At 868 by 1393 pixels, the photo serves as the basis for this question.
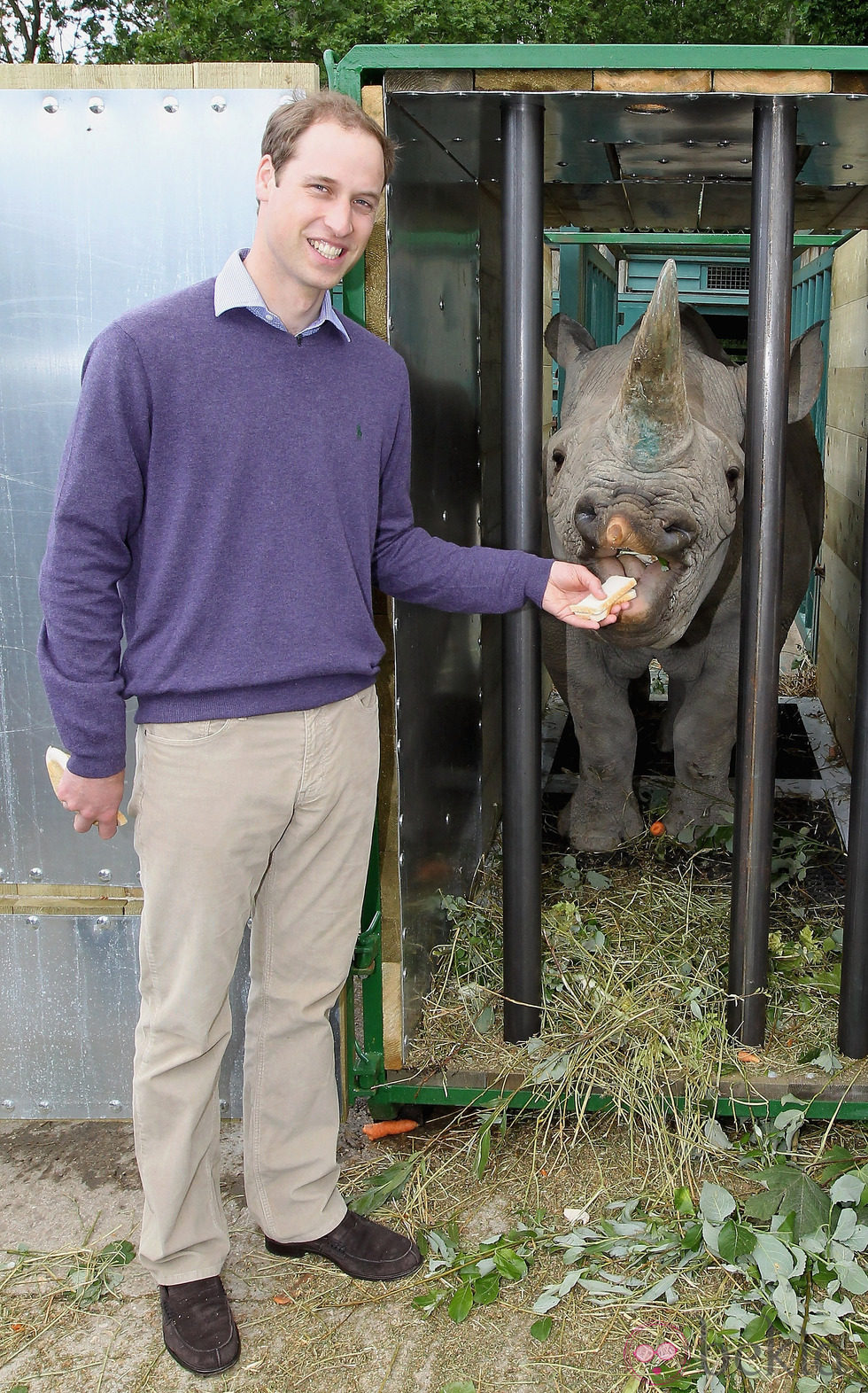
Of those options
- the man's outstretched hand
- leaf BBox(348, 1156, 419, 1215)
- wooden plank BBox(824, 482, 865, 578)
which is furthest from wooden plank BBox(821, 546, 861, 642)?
leaf BBox(348, 1156, 419, 1215)

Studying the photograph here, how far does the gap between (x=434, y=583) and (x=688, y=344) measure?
150 cm

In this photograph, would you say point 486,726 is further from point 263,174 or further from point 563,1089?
point 263,174

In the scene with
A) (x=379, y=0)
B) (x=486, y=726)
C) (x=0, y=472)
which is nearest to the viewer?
(x=0, y=472)

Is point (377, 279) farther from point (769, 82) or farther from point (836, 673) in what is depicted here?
point (836, 673)

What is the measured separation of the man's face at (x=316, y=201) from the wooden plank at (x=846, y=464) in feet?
8.71

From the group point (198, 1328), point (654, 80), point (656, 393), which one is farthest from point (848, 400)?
point (198, 1328)

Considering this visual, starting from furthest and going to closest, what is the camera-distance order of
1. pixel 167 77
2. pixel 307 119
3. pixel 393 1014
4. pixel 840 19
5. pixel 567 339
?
pixel 840 19 < pixel 567 339 < pixel 393 1014 < pixel 167 77 < pixel 307 119

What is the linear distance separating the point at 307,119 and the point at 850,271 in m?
3.62

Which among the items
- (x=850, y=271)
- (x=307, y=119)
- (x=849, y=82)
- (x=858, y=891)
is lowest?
(x=858, y=891)

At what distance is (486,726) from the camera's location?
4340mm

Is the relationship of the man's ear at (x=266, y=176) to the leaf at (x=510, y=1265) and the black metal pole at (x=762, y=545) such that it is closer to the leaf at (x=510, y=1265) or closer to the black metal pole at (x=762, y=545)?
the black metal pole at (x=762, y=545)

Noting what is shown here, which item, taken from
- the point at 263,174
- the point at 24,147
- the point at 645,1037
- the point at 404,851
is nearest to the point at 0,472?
the point at 24,147

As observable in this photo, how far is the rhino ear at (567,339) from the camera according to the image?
3.85 meters

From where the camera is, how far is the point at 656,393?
2.68 meters
